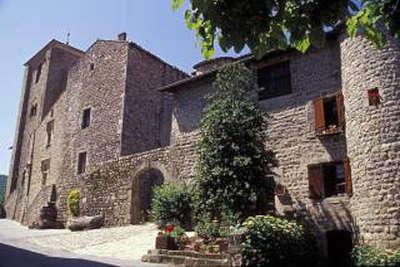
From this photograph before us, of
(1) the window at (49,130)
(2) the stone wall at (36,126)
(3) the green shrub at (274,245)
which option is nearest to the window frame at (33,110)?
(2) the stone wall at (36,126)

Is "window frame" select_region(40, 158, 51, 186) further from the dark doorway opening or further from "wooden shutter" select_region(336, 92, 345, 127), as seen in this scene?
"wooden shutter" select_region(336, 92, 345, 127)

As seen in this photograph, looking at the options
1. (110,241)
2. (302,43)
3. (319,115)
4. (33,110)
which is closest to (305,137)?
(319,115)

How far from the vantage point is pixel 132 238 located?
49.4 feet

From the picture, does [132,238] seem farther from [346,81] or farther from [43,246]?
[346,81]

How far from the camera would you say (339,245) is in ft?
43.1

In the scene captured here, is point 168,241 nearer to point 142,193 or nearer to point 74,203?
point 142,193

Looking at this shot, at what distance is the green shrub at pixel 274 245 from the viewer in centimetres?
990

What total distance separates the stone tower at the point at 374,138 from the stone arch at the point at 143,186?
835cm

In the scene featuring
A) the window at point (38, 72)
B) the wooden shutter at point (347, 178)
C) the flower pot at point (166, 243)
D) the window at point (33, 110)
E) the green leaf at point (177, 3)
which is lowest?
the flower pot at point (166, 243)

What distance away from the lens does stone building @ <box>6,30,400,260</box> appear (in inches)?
465

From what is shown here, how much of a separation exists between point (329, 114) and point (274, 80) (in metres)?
2.62

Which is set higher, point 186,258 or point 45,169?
point 45,169

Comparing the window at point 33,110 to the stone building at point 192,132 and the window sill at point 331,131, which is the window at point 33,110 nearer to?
the stone building at point 192,132

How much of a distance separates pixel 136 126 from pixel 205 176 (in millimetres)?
10056
